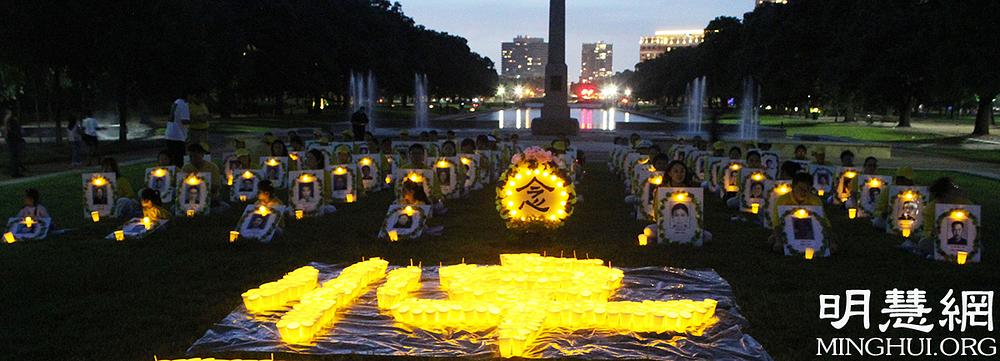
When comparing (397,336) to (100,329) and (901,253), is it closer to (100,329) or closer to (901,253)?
(100,329)

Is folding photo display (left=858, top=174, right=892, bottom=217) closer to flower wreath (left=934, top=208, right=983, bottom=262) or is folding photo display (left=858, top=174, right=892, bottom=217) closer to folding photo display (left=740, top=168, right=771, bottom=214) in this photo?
folding photo display (left=740, top=168, right=771, bottom=214)

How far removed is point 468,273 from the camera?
9.09 meters

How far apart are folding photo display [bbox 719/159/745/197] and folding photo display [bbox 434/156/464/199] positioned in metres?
5.48

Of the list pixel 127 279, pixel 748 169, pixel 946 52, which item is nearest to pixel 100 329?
pixel 127 279

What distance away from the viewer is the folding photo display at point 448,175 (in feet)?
54.6

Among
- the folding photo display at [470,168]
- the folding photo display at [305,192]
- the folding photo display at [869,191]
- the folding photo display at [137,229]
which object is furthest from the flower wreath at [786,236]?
the folding photo display at [137,229]

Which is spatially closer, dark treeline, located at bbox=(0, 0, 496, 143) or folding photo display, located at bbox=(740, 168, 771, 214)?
folding photo display, located at bbox=(740, 168, 771, 214)

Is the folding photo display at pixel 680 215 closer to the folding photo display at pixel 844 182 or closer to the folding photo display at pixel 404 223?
the folding photo display at pixel 404 223

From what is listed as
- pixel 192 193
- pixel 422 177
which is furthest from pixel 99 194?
pixel 422 177

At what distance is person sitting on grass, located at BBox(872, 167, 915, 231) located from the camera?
→ 12.8 metres

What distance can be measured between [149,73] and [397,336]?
32.0 meters

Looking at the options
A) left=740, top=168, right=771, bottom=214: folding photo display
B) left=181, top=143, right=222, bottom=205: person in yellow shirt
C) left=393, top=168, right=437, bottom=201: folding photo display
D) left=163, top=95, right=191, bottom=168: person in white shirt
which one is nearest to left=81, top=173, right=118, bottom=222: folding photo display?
left=181, top=143, right=222, bottom=205: person in yellow shirt

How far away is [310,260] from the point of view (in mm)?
10758

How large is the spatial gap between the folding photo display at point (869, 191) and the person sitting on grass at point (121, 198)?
41.6 feet
